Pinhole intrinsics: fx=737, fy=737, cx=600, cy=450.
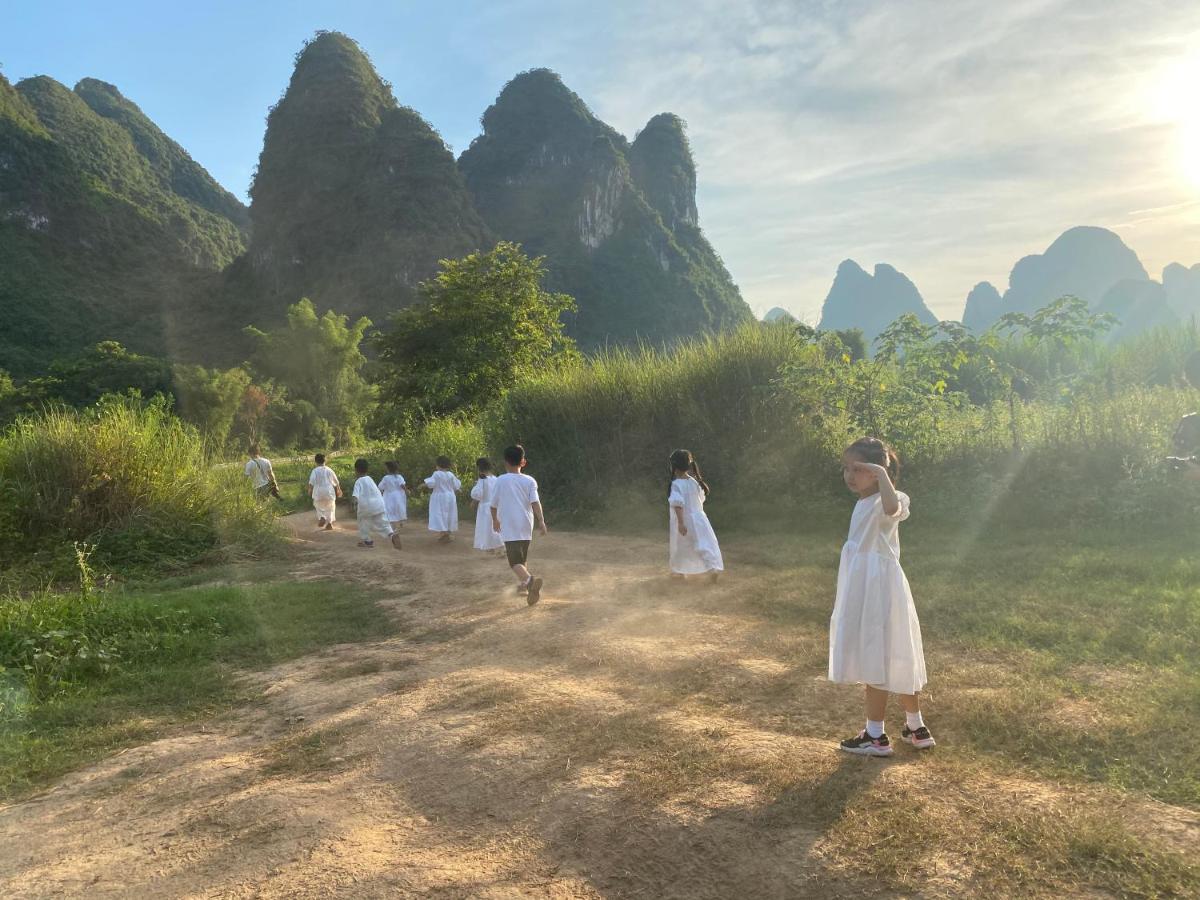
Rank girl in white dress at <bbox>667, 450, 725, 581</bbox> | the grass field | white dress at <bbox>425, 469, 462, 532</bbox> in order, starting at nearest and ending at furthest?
1. the grass field
2. girl in white dress at <bbox>667, 450, 725, 581</bbox>
3. white dress at <bbox>425, 469, 462, 532</bbox>

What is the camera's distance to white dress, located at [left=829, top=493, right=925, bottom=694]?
3.51 m

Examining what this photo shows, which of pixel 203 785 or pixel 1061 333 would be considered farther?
pixel 1061 333

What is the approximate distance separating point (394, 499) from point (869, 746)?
10.9m

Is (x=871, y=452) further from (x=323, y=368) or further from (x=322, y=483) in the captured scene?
(x=323, y=368)

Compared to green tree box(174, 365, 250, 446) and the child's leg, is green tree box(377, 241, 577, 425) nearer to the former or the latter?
the child's leg

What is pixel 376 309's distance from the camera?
207ft

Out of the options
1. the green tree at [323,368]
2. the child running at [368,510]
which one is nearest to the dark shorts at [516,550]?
the child running at [368,510]

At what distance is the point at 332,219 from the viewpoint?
69.9 meters

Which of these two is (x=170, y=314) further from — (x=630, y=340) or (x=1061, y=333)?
(x=1061, y=333)

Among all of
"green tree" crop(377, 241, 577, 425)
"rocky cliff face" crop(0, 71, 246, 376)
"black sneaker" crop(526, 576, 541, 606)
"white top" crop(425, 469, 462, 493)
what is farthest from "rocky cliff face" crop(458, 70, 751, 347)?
"black sneaker" crop(526, 576, 541, 606)

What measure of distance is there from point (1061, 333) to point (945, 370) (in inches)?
65.0

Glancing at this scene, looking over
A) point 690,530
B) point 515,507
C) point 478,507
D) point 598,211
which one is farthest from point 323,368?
point 598,211

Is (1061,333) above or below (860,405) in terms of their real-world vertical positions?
above

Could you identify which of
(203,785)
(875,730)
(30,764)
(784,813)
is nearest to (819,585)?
(875,730)
